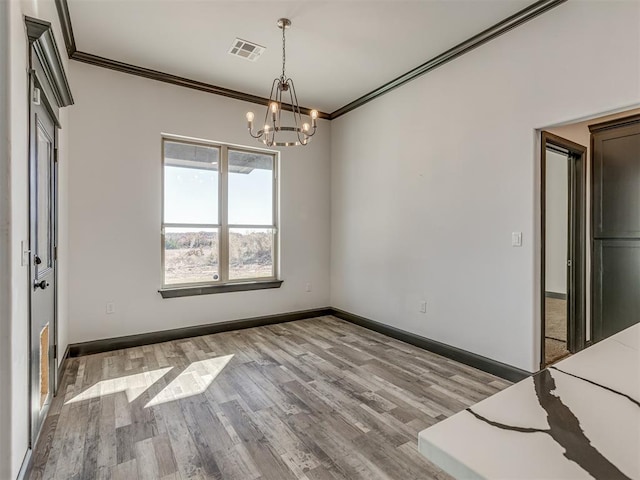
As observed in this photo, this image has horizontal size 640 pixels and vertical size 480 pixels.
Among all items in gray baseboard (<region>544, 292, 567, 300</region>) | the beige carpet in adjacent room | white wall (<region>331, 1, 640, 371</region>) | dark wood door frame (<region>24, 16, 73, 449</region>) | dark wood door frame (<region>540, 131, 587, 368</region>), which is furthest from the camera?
gray baseboard (<region>544, 292, 567, 300</region>)

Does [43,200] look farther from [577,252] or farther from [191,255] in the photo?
[577,252]

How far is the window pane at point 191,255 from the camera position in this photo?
424 centimetres

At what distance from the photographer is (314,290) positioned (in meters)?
5.33

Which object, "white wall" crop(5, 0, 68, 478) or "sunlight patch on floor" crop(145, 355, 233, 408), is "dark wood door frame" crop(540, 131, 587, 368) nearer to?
"sunlight patch on floor" crop(145, 355, 233, 408)

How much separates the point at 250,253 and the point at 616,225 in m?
4.16

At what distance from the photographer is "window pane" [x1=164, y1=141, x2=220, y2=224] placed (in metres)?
4.24

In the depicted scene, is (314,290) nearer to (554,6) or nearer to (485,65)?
(485,65)

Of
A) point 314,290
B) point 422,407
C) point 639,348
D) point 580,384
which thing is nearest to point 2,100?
point 580,384

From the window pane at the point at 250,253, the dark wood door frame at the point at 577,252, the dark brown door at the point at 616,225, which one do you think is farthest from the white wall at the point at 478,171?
the window pane at the point at 250,253

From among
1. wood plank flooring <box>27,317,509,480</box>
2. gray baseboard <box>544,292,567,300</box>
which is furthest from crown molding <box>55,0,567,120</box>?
gray baseboard <box>544,292,567,300</box>

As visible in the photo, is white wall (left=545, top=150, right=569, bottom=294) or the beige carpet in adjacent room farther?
white wall (left=545, top=150, right=569, bottom=294)

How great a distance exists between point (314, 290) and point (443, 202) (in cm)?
247

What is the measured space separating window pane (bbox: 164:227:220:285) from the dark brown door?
4.33 meters

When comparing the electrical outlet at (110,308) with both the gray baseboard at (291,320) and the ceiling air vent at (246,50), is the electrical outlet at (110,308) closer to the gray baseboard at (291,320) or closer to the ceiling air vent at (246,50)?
the gray baseboard at (291,320)
